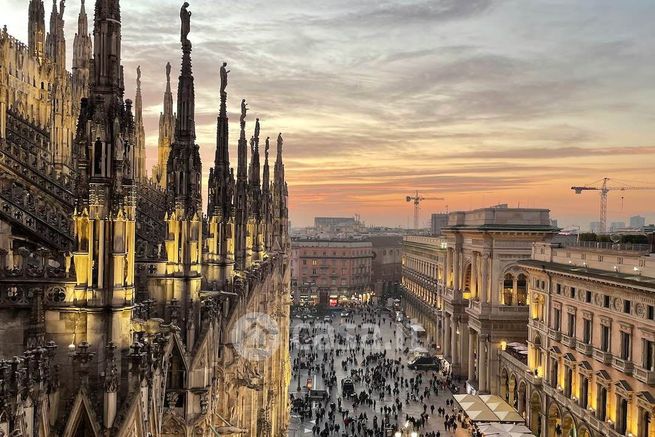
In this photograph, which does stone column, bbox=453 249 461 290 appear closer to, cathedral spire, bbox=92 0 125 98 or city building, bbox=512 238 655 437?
city building, bbox=512 238 655 437

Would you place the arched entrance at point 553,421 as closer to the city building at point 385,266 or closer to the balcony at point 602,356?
the balcony at point 602,356

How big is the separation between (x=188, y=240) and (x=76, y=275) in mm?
7249

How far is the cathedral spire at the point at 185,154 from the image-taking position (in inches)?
757

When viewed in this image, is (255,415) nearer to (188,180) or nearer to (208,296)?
(208,296)

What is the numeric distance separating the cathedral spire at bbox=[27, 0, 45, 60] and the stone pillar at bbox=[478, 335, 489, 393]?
4373 cm

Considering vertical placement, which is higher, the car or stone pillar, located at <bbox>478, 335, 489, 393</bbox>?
stone pillar, located at <bbox>478, 335, 489, 393</bbox>

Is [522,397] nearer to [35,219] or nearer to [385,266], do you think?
[35,219]

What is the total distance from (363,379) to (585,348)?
28.1 meters

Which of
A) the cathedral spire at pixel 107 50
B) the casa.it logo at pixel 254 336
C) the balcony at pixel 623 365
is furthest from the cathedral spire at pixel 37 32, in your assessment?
the balcony at pixel 623 365

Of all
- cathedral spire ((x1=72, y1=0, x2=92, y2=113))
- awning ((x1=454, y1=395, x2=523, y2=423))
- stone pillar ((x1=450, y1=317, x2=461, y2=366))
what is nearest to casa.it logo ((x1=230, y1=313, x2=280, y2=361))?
awning ((x1=454, y1=395, x2=523, y2=423))

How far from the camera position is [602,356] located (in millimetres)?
36875

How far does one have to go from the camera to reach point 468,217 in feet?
226

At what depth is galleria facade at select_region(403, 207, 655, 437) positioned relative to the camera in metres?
33.9

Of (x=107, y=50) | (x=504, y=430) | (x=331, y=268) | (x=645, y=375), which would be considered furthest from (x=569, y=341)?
(x=331, y=268)
